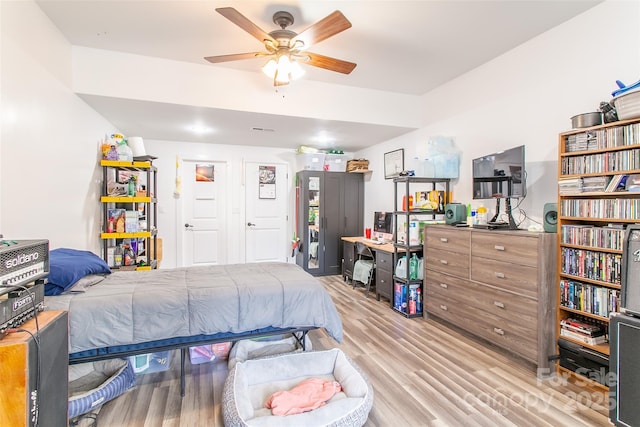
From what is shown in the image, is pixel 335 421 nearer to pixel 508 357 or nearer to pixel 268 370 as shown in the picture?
pixel 268 370

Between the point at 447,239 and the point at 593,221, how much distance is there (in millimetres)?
1171

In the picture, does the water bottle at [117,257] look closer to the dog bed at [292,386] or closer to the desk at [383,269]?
the dog bed at [292,386]

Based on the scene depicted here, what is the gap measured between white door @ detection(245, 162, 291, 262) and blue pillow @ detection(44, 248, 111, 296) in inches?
125

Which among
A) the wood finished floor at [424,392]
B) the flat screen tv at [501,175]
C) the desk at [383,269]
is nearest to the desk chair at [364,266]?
the desk at [383,269]

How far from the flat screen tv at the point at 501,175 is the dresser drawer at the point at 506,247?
38 cm

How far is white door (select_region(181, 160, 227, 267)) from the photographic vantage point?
527 cm

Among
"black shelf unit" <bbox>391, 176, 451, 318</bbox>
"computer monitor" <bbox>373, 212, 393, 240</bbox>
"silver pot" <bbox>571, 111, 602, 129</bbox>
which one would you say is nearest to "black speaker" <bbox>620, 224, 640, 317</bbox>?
"silver pot" <bbox>571, 111, 602, 129</bbox>

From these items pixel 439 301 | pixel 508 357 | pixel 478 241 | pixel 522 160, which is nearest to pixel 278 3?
pixel 522 160

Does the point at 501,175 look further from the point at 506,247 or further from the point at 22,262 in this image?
the point at 22,262

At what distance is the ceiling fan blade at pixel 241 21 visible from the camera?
1.89m

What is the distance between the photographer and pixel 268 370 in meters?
2.14

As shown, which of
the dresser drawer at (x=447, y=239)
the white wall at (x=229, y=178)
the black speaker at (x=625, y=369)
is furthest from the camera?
the white wall at (x=229, y=178)

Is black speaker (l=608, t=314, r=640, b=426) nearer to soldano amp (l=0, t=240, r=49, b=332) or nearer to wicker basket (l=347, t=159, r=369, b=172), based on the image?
soldano amp (l=0, t=240, r=49, b=332)

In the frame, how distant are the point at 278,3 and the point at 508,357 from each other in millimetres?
3318
